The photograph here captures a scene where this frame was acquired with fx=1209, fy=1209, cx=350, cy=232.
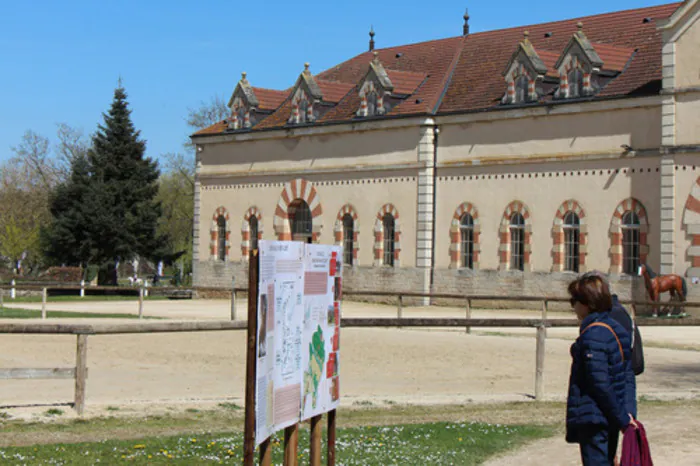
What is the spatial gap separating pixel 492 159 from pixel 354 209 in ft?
19.0

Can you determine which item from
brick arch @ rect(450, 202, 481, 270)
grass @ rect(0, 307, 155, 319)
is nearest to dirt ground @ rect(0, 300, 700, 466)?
grass @ rect(0, 307, 155, 319)

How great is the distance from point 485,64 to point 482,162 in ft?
13.6

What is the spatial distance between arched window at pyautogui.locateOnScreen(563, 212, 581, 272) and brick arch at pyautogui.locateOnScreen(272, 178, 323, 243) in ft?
31.0

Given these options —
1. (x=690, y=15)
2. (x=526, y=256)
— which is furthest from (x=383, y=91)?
(x=690, y=15)

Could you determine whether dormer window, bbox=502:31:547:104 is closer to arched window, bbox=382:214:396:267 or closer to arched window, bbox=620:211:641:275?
arched window, bbox=620:211:641:275

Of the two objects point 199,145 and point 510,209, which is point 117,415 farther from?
point 199,145

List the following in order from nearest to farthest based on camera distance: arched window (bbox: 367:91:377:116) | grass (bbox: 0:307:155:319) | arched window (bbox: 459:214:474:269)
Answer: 1. grass (bbox: 0:307:155:319)
2. arched window (bbox: 459:214:474:269)
3. arched window (bbox: 367:91:377:116)

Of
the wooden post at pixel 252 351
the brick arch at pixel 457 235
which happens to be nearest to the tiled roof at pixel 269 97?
the brick arch at pixel 457 235

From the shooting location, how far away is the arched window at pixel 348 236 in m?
39.9

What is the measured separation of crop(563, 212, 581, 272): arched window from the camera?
33906mm

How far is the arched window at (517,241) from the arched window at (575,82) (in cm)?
396

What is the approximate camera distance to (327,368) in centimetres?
→ 881

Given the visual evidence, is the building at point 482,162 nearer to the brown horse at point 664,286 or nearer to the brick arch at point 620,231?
the brick arch at point 620,231

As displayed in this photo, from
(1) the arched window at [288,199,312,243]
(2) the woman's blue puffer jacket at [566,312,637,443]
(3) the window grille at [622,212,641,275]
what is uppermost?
(1) the arched window at [288,199,312,243]
